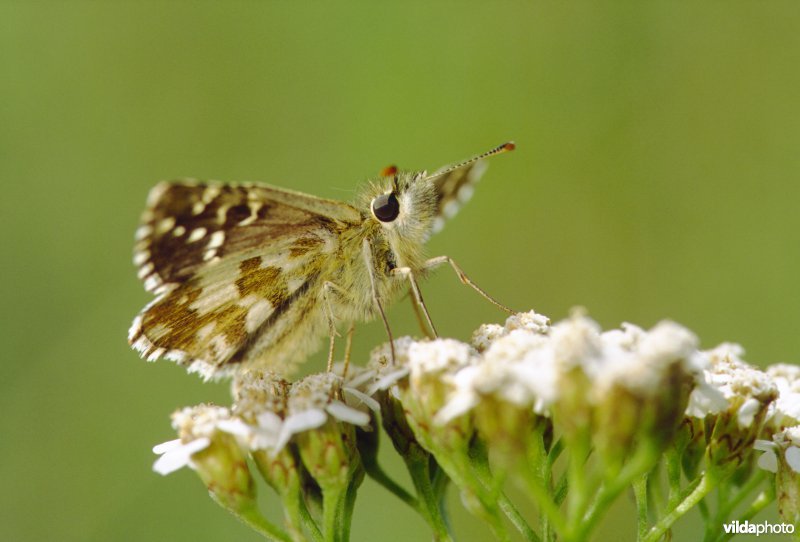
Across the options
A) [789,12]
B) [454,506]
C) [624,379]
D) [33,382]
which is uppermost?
[789,12]

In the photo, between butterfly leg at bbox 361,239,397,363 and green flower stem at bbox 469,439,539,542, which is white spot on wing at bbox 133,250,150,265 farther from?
green flower stem at bbox 469,439,539,542

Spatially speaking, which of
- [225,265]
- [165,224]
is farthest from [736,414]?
[165,224]

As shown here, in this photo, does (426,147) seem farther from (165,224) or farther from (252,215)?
(165,224)

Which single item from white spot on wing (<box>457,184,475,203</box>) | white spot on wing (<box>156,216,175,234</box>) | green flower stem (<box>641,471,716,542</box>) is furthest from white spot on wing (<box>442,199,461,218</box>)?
green flower stem (<box>641,471,716,542</box>)

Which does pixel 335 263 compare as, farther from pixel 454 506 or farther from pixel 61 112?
pixel 61 112

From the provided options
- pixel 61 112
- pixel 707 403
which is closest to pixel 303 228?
pixel 707 403
